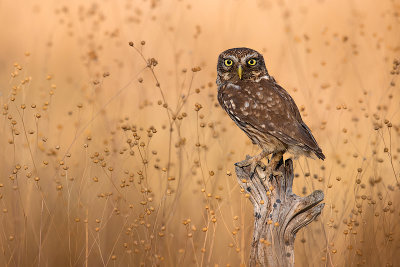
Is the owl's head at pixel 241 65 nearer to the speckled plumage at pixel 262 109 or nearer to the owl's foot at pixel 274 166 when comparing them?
the speckled plumage at pixel 262 109

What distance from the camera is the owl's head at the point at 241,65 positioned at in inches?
229

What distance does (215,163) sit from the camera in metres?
6.82

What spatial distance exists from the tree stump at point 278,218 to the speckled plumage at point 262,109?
49cm

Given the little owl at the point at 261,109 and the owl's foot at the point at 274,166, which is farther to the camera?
the little owl at the point at 261,109

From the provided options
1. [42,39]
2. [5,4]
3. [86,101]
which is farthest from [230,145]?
[5,4]

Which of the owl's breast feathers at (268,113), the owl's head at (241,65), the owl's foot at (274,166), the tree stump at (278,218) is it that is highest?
the owl's head at (241,65)

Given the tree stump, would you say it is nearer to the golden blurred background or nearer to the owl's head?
the golden blurred background

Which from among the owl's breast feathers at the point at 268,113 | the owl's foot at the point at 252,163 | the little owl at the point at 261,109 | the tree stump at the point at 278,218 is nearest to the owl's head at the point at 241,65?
the little owl at the point at 261,109

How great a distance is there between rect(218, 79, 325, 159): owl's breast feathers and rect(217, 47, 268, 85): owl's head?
126 millimetres

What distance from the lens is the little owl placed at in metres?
5.26

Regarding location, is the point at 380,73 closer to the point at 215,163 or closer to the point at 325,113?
the point at 325,113

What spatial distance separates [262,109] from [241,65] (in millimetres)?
593

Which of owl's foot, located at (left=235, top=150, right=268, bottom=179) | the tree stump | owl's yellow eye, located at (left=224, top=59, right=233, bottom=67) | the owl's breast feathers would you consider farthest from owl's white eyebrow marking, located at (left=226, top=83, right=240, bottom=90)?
the tree stump

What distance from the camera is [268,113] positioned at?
5430 mm
